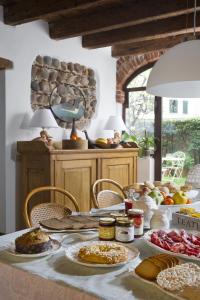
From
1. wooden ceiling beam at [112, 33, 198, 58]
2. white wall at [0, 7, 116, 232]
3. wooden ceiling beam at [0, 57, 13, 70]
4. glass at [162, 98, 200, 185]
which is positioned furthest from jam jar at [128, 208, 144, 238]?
glass at [162, 98, 200, 185]

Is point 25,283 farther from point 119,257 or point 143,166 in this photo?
point 143,166

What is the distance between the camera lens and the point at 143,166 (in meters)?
5.33

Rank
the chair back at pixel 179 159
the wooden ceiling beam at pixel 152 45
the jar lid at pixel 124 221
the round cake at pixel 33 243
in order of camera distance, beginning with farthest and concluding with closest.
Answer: the chair back at pixel 179 159, the wooden ceiling beam at pixel 152 45, the jar lid at pixel 124 221, the round cake at pixel 33 243

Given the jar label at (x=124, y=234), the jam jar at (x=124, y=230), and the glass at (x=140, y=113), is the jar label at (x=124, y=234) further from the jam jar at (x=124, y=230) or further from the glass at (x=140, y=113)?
the glass at (x=140, y=113)

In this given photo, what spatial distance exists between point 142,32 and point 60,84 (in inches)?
47.5

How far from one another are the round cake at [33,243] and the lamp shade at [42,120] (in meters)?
2.43

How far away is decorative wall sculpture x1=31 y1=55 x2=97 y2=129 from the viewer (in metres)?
4.07

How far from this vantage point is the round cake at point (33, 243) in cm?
133

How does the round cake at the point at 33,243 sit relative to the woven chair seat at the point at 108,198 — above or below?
above

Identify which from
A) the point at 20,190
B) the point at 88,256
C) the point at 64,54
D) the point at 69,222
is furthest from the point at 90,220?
the point at 64,54

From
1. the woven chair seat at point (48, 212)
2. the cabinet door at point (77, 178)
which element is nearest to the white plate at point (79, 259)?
the woven chair seat at point (48, 212)

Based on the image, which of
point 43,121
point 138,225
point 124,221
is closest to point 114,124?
point 43,121

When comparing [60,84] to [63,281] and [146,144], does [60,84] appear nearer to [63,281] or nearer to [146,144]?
[146,144]

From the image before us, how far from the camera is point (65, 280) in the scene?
3.65ft
